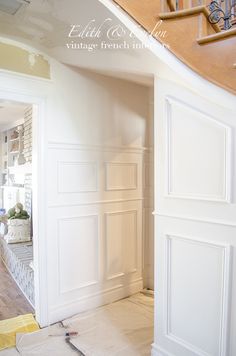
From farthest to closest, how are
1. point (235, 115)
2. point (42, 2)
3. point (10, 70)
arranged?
point (10, 70) → point (42, 2) → point (235, 115)

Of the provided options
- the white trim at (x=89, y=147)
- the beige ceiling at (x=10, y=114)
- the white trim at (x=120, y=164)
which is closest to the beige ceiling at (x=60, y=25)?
the white trim at (x=89, y=147)

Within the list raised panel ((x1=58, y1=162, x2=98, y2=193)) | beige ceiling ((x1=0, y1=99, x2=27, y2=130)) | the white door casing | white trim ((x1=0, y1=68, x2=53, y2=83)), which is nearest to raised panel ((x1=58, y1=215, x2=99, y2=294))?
raised panel ((x1=58, y1=162, x2=98, y2=193))

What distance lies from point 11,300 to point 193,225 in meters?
2.22

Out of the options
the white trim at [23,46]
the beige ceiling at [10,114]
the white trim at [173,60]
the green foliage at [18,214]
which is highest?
the beige ceiling at [10,114]

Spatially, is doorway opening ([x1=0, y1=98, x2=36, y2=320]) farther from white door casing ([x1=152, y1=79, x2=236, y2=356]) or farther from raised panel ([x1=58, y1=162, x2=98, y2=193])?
white door casing ([x1=152, y1=79, x2=236, y2=356])

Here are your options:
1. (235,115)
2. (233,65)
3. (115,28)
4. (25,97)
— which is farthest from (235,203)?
(25,97)

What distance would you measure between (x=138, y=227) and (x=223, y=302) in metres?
1.57

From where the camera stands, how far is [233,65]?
4.29 ft

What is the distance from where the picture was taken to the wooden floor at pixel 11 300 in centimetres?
261

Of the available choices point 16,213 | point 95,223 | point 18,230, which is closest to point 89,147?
point 95,223

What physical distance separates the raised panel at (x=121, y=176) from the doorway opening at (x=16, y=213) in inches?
37.2

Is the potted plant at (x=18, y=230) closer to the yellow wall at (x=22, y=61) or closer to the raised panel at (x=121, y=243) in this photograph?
the raised panel at (x=121, y=243)

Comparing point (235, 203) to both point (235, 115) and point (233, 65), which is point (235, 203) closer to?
point (235, 115)

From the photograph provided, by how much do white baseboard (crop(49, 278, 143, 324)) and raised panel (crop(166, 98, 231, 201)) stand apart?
1.51m
